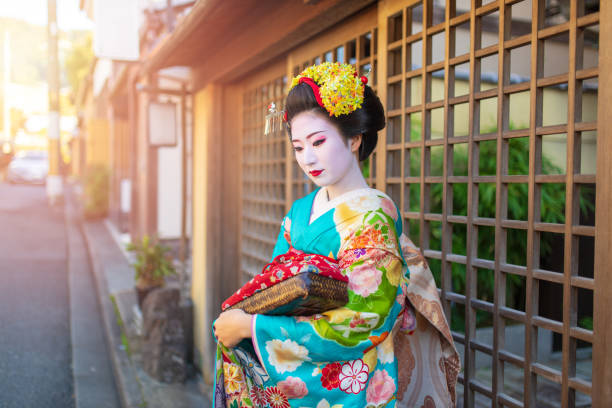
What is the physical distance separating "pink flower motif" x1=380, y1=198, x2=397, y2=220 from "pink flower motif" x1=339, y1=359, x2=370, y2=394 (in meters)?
0.56

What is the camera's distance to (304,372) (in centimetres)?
190

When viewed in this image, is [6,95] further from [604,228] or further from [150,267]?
[604,228]

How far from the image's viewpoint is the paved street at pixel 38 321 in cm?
480

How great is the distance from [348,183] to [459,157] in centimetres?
393

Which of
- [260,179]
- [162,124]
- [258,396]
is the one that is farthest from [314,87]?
[162,124]

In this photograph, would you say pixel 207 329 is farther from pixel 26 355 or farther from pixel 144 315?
pixel 26 355

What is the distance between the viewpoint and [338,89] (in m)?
1.97

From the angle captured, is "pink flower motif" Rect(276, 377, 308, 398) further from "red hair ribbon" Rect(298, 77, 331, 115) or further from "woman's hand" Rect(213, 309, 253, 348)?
"red hair ribbon" Rect(298, 77, 331, 115)

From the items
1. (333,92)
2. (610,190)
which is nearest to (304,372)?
(333,92)

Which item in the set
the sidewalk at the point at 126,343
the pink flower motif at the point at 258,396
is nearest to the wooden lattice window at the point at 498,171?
the pink flower motif at the point at 258,396

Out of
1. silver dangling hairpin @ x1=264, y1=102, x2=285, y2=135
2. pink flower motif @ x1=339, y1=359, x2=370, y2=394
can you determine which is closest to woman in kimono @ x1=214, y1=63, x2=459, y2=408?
pink flower motif @ x1=339, y1=359, x2=370, y2=394

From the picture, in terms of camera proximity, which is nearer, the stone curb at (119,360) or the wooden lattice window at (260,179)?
the wooden lattice window at (260,179)

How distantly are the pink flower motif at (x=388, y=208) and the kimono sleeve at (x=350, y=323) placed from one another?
131mm

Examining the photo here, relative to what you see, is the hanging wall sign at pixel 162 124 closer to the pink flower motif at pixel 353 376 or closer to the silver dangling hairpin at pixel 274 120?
the silver dangling hairpin at pixel 274 120
